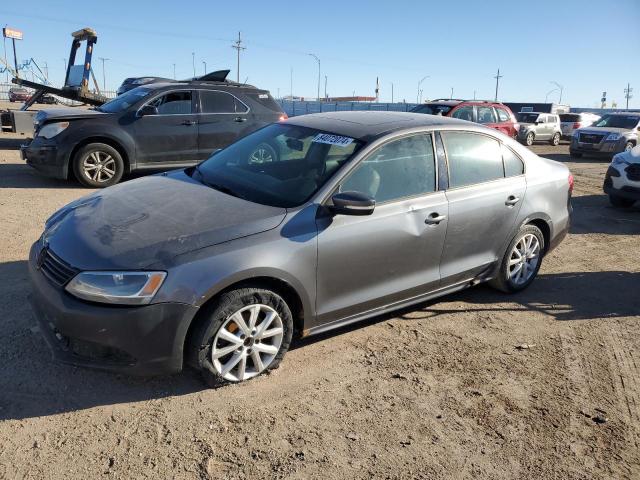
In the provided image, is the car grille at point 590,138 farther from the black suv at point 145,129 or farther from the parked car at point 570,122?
the black suv at point 145,129

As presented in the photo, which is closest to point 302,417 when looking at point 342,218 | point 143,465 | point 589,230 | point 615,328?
point 143,465

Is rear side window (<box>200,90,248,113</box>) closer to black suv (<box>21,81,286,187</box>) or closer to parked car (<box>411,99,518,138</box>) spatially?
black suv (<box>21,81,286,187</box>)

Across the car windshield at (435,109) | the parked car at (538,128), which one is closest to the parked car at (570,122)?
the parked car at (538,128)

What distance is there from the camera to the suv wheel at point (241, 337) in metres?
3.12

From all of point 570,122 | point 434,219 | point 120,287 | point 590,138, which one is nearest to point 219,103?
point 434,219

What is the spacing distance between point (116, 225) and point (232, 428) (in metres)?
1.44

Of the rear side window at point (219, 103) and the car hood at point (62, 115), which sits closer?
the car hood at point (62, 115)

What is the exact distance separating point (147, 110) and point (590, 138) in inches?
588

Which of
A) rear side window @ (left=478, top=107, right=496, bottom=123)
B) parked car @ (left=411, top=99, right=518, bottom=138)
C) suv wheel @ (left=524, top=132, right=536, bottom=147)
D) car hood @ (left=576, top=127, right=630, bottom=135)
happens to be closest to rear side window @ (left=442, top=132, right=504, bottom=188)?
parked car @ (left=411, top=99, right=518, bottom=138)

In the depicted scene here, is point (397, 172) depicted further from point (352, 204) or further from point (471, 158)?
point (471, 158)

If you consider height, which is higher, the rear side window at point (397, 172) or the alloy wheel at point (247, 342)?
the rear side window at point (397, 172)

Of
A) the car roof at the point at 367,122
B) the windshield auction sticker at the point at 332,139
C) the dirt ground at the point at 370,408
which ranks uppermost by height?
the car roof at the point at 367,122

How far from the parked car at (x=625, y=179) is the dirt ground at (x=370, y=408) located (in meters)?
5.19

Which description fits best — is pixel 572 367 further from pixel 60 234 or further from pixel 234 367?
Result: pixel 60 234
